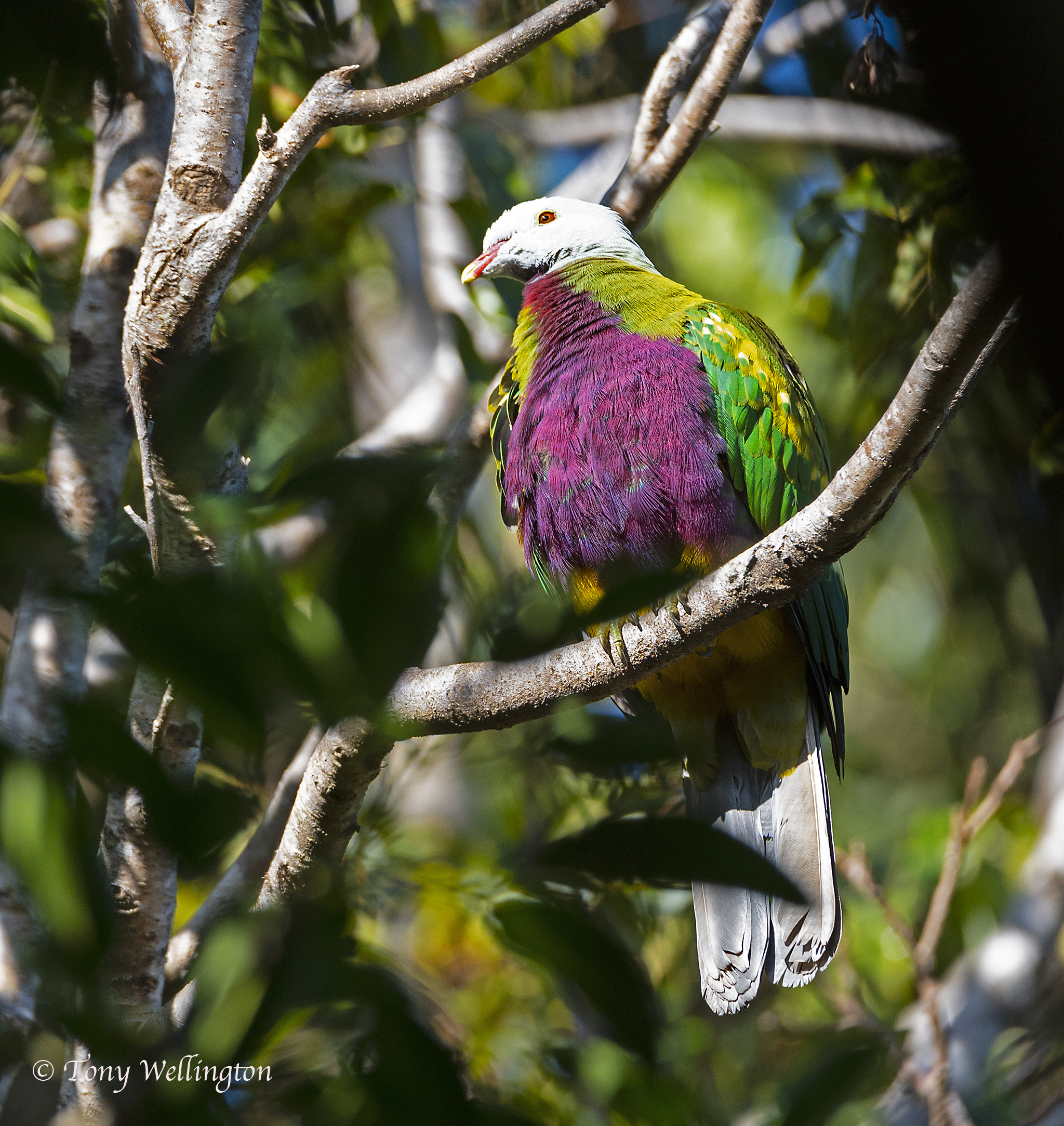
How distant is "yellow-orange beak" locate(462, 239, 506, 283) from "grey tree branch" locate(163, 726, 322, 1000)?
5.60 feet

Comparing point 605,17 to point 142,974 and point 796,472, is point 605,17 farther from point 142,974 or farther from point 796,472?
point 142,974

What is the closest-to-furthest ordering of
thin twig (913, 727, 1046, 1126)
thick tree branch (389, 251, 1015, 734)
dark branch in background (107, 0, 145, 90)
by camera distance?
1. thick tree branch (389, 251, 1015, 734)
2. dark branch in background (107, 0, 145, 90)
3. thin twig (913, 727, 1046, 1126)

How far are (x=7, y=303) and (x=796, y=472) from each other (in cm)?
217

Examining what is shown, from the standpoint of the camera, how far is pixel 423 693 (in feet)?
4.81

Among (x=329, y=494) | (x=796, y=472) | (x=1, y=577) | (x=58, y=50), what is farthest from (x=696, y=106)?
(x=1, y=577)

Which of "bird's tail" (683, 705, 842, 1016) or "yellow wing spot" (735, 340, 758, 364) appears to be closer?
"bird's tail" (683, 705, 842, 1016)

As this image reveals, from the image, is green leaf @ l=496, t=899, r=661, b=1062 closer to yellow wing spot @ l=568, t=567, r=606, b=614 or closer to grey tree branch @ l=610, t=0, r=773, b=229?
yellow wing spot @ l=568, t=567, r=606, b=614

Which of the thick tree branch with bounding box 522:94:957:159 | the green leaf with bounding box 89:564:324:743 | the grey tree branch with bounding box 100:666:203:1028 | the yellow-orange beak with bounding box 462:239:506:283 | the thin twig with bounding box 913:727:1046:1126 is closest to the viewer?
the green leaf with bounding box 89:564:324:743

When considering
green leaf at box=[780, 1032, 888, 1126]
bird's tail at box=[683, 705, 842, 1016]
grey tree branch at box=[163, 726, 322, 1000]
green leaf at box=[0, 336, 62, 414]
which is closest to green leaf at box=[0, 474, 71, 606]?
green leaf at box=[0, 336, 62, 414]

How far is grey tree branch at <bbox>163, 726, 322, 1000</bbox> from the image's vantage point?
77.4 inches

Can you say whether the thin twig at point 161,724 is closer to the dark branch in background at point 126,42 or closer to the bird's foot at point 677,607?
the bird's foot at point 677,607

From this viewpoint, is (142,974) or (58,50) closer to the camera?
(142,974)

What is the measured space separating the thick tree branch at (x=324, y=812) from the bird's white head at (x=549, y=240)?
1983 millimetres

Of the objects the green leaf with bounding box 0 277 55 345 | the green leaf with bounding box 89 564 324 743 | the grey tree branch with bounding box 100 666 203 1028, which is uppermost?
the green leaf with bounding box 89 564 324 743
